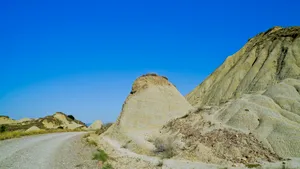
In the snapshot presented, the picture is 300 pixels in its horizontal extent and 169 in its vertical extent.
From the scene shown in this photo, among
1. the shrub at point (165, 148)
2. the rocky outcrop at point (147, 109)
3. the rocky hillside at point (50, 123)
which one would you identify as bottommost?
the shrub at point (165, 148)

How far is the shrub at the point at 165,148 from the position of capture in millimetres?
22281

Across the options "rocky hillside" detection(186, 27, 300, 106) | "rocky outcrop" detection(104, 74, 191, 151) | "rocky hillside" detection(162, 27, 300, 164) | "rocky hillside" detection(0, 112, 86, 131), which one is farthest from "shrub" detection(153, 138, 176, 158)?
"rocky hillside" detection(0, 112, 86, 131)

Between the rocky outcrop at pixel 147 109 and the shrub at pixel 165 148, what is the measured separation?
13.3 feet

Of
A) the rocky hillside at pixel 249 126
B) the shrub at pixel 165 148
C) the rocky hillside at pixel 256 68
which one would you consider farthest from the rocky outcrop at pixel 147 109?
the rocky hillside at pixel 256 68

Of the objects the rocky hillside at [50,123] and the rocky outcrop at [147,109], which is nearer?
the rocky outcrop at [147,109]

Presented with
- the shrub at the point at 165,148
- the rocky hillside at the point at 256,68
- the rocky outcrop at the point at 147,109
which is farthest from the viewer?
the rocky hillside at the point at 256,68

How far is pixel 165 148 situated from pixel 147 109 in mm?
12785

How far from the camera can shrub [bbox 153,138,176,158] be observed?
2228 cm

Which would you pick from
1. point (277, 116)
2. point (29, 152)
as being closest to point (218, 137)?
point (277, 116)

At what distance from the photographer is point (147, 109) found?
36.1 metres

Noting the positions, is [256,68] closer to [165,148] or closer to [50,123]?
[165,148]

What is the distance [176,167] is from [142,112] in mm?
18016

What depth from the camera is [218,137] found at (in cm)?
2314

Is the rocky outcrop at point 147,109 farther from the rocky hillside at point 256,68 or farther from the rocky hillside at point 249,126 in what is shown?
the rocky hillside at point 256,68
